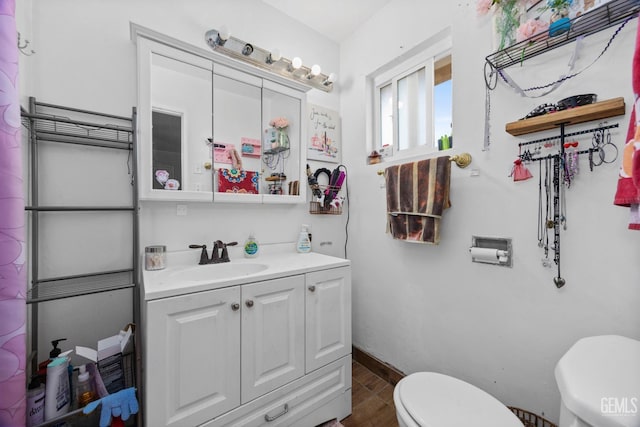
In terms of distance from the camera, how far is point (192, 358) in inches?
41.1

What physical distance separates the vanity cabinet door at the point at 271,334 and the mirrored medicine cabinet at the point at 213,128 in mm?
673

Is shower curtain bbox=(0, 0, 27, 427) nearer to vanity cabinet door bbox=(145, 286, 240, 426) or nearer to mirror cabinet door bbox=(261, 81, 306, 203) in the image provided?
vanity cabinet door bbox=(145, 286, 240, 426)

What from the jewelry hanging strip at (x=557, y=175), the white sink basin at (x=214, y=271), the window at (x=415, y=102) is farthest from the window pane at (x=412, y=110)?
the white sink basin at (x=214, y=271)

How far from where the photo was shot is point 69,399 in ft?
3.32

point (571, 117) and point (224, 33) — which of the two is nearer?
point (571, 117)

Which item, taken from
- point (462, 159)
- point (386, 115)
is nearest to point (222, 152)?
point (386, 115)

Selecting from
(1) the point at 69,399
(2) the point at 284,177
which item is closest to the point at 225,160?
(2) the point at 284,177

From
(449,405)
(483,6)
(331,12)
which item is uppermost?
(331,12)

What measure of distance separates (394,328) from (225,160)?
1.63 meters

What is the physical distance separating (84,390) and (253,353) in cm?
67

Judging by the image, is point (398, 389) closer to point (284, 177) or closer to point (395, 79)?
point (284, 177)

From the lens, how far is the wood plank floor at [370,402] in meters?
1.50

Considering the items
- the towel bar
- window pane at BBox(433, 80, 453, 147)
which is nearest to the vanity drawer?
the towel bar

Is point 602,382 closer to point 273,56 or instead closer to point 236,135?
point 236,135
